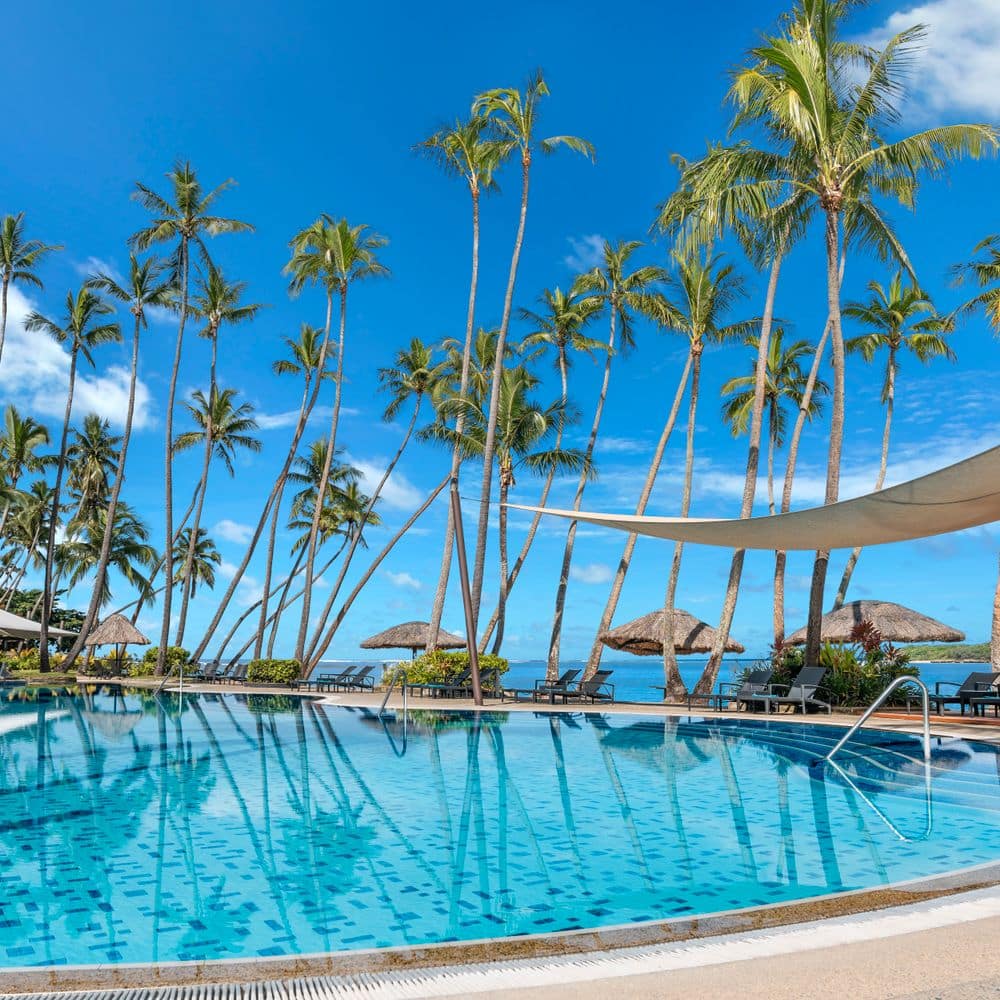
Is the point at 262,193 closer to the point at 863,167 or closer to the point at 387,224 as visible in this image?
the point at 387,224

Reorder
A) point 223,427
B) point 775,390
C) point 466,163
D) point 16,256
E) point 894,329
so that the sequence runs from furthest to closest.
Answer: point 223,427, point 16,256, point 775,390, point 894,329, point 466,163

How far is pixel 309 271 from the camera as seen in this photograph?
79.5ft

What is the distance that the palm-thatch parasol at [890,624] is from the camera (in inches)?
664

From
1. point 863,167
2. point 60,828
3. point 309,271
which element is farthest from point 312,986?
point 309,271

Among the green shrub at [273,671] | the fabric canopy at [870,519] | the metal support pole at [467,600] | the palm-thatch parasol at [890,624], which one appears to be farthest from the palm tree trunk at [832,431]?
the green shrub at [273,671]

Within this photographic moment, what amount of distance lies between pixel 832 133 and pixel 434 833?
1118 centimetres

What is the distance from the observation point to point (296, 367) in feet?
89.9

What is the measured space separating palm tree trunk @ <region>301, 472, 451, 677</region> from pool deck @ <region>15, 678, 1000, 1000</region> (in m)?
21.7

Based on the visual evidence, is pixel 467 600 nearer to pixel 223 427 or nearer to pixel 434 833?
pixel 434 833

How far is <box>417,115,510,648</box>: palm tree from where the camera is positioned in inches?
768

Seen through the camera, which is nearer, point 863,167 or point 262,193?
point 863,167

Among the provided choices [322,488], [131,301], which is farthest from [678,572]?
[131,301]

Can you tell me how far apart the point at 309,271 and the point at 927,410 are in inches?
845

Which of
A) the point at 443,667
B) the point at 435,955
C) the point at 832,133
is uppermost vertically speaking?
the point at 832,133
